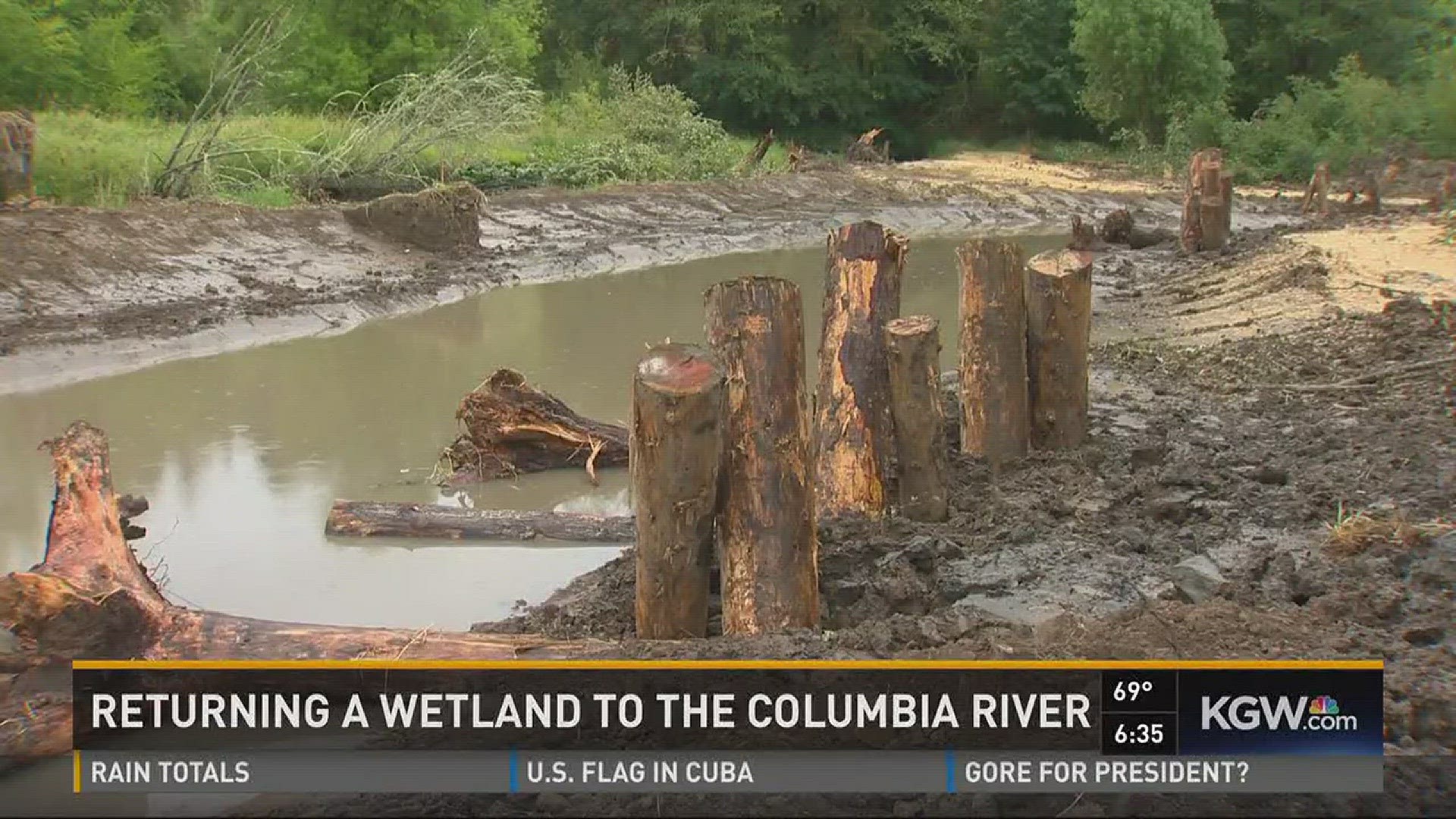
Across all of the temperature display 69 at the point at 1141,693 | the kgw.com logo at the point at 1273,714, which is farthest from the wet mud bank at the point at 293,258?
the kgw.com logo at the point at 1273,714

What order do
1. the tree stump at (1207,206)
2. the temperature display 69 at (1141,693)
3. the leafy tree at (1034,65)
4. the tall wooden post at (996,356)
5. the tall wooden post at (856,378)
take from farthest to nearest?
the leafy tree at (1034,65) → the tree stump at (1207,206) → the tall wooden post at (996,356) → the tall wooden post at (856,378) → the temperature display 69 at (1141,693)

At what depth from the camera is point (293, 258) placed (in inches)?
637

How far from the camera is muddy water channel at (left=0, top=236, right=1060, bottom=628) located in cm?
717

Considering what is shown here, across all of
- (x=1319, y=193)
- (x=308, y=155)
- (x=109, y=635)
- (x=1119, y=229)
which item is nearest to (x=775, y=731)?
(x=109, y=635)

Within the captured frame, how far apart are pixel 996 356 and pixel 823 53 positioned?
→ 114 ft

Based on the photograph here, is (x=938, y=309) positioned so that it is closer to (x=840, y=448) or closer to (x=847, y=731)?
(x=840, y=448)

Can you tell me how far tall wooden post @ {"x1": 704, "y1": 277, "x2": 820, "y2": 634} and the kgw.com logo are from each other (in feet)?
6.31

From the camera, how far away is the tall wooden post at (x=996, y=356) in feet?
24.5

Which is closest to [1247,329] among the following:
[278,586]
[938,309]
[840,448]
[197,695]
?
[938,309]

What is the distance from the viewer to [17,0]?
21562 mm

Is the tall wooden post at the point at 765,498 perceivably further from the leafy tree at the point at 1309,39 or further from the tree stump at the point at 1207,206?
the leafy tree at the point at 1309,39

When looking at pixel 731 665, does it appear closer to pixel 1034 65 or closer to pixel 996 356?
pixel 996 356

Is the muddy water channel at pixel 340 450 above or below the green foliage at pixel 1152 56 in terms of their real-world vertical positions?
below

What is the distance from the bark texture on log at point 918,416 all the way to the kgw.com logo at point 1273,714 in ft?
9.59
